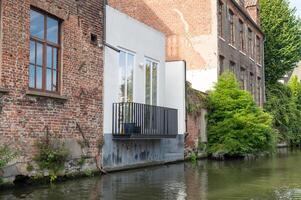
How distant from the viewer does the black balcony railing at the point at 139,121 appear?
46.9 feet

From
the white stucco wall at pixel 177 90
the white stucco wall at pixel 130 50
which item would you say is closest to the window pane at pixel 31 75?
the white stucco wall at pixel 130 50

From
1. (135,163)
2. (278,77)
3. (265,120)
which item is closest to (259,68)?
(278,77)

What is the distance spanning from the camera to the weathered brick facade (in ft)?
33.9

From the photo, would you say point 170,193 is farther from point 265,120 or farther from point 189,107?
point 265,120

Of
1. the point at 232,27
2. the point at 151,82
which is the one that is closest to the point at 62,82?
the point at 151,82

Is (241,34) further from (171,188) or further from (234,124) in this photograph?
(171,188)

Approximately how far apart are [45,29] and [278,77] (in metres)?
31.2

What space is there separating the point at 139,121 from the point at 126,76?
1.76 metres

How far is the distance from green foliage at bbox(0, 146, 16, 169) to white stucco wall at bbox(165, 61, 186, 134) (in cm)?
1052

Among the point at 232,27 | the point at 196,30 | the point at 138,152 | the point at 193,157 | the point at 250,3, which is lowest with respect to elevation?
the point at 193,157

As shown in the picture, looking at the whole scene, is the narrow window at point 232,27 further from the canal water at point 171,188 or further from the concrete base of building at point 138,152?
the canal water at point 171,188

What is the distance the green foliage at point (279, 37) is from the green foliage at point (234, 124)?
16.7m

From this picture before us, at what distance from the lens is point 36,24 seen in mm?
11430

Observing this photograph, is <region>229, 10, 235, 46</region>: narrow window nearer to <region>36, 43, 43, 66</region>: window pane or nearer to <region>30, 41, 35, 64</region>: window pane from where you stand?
<region>36, 43, 43, 66</region>: window pane
